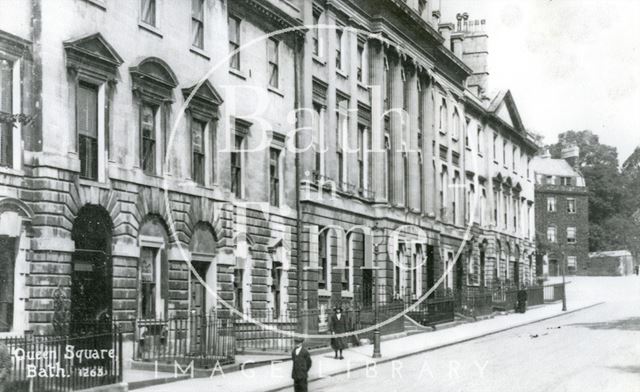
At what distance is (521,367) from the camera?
22562 mm

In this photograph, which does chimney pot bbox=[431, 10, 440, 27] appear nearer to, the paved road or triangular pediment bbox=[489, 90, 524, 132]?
triangular pediment bbox=[489, 90, 524, 132]

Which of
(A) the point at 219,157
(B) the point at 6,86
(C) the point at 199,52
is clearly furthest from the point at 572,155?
(B) the point at 6,86

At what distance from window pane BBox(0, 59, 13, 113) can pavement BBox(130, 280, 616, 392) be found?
6.90 metres

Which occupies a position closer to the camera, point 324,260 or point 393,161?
point 324,260

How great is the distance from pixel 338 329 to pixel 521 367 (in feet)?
22.1

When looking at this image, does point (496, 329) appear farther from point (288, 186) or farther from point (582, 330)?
point (288, 186)

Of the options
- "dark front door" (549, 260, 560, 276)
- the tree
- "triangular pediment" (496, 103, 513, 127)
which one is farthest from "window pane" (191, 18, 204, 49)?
"dark front door" (549, 260, 560, 276)

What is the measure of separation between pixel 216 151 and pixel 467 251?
30.2m

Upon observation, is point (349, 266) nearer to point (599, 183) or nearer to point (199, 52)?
point (199, 52)

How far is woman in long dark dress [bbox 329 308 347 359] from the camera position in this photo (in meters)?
26.6

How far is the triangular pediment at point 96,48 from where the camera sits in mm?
20375

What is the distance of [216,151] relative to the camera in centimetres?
2681

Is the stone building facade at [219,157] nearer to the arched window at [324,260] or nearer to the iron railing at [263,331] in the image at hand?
the arched window at [324,260]

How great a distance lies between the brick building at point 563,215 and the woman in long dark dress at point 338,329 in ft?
246
